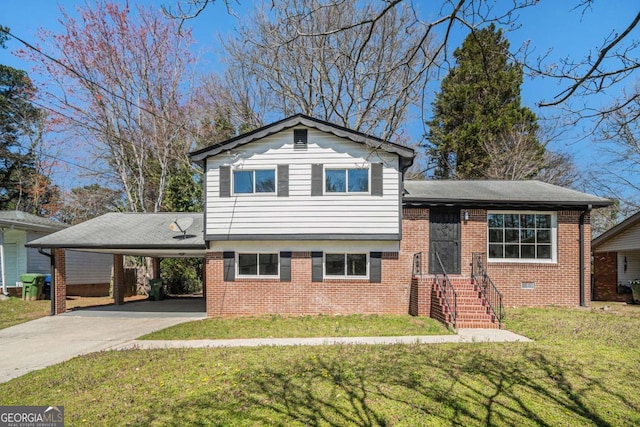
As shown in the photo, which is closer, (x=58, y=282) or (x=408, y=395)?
(x=408, y=395)

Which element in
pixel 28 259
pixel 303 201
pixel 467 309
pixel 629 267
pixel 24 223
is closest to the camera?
pixel 467 309

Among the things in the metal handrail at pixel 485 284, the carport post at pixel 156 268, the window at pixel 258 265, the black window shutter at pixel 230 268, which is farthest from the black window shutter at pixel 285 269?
the carport post at pixel 156 268

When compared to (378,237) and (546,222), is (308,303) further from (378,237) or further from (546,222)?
(546,222)

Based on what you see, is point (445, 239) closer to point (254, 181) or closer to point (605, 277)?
point (254, 181)

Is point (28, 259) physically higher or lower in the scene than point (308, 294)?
higher

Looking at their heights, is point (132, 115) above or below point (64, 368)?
above

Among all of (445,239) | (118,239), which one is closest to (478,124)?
(445,239)

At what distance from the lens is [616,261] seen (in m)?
17.1

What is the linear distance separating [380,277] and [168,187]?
13534 mm

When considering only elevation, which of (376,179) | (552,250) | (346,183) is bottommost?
(552,250)

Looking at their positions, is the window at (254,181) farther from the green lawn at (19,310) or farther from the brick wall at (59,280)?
the green lawn at (19,310)

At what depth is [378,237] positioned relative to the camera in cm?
1166

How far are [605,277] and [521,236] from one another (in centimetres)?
758

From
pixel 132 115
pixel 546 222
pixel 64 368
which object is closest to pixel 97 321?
pixel 64 368
